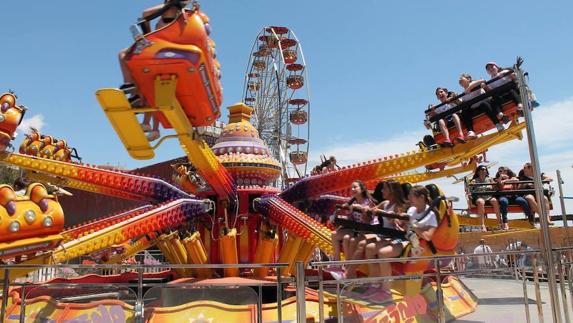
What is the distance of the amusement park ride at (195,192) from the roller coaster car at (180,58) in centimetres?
1

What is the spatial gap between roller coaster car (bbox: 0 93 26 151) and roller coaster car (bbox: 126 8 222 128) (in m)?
2.98

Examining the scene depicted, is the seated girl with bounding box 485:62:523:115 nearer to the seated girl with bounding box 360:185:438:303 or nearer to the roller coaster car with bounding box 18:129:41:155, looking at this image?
the seated girl with bounding box 360:185:438:303

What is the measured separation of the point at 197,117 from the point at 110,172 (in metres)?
2.75

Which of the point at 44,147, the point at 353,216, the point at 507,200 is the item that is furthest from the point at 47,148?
the point at 507,200

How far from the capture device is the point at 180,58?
15.5ft

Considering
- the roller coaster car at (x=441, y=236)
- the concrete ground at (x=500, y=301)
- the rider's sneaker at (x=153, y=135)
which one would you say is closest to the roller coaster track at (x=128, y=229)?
the rider's sneaker at (x=153, y=135)

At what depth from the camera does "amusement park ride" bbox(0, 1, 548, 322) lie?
475 cm

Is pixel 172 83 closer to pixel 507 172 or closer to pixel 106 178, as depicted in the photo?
pixel 106 178

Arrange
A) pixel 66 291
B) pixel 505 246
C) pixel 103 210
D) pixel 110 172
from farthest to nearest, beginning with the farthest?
pixel 103 210 → pixel 505 246 → pixel 110 172 → pixel 66 291

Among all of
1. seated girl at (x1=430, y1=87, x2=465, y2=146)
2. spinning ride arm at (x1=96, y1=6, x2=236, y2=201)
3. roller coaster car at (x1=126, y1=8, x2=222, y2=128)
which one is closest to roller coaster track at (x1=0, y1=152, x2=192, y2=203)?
spinning ride arm at (x1=96, y1=6, x2=236, y2=201)

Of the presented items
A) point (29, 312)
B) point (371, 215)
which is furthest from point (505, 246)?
point (29, 312)

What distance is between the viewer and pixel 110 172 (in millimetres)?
7680

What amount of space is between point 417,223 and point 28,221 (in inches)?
147

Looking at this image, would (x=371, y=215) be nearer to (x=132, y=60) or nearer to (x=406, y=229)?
(x=406, y=229)
